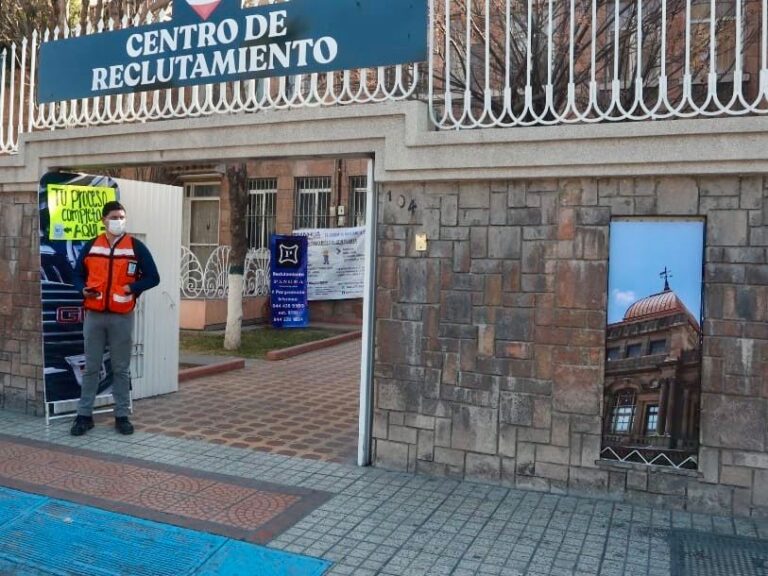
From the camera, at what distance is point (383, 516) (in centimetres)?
482

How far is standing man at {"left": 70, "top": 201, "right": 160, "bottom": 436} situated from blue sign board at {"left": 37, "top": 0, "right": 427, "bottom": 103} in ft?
4.42

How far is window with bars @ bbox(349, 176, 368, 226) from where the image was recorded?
56.3 feet

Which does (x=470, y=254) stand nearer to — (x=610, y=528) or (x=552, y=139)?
(x=552, y=139)

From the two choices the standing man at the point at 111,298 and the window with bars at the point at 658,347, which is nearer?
the window with bars at the point at 658,347

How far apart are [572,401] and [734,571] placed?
152cm

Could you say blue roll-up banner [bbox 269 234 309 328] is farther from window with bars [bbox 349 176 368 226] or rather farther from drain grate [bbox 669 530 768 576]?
drain grate [bbox 669 530 768 576]

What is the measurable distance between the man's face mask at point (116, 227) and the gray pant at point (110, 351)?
75 cm

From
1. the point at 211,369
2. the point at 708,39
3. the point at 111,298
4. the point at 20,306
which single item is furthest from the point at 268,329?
the point at 708,39

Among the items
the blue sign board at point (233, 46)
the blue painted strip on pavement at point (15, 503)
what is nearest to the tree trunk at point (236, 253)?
the blue sign board at point (233, 46)

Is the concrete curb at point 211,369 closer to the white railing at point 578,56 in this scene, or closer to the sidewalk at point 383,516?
the sidewalk at point 383,516

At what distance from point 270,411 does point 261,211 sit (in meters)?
11.2

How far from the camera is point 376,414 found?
586 cm

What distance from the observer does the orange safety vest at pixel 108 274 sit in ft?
21.6

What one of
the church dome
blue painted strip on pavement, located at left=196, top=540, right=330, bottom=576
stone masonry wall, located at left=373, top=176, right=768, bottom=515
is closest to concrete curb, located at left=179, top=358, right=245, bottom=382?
stone masonry wall, located at left=373, top=176, right=768, bottom=515
